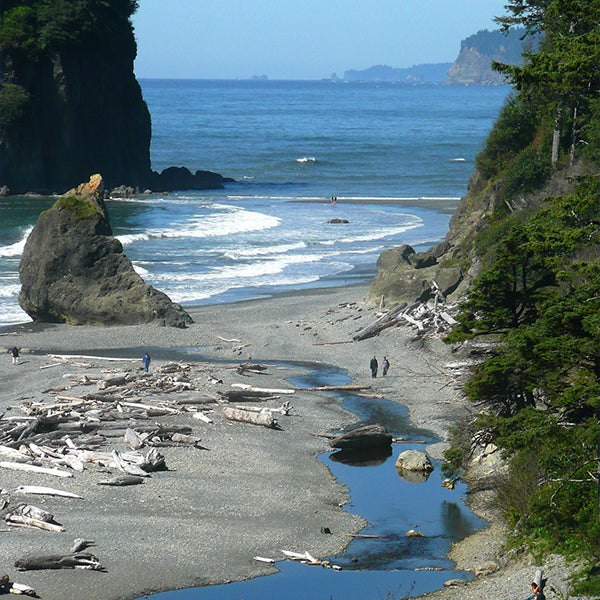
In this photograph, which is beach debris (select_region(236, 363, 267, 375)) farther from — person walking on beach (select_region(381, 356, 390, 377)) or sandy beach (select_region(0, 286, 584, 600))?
person walking on beach (select_region(381, 356, 390, 377))

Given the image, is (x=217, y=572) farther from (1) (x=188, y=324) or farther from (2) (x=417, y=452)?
(1) (x=188, y=324)

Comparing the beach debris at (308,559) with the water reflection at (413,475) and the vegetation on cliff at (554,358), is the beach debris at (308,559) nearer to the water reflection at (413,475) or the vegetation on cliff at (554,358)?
the vegetation on cliff at (554,358)

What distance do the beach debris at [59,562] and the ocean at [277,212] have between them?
29.5 m

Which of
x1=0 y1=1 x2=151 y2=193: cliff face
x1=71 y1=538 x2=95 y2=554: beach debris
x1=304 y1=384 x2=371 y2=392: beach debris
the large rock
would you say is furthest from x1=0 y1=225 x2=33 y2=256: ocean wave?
x1=71 y1=538 x2=95 y2=554: beach debris

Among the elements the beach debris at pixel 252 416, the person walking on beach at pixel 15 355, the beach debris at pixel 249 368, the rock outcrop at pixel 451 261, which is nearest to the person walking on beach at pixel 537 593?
the beach debris at pixel 252 416

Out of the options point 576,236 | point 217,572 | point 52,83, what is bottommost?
point 217,572

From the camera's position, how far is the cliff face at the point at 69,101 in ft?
304

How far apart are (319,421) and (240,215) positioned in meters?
53.2

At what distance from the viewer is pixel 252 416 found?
97.1ft

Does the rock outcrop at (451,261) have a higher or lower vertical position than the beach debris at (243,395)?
higher

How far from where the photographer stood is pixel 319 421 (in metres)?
30.5

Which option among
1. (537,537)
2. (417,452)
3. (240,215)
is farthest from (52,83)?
(537,537)

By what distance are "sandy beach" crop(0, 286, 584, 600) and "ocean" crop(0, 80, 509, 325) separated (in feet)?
35.9

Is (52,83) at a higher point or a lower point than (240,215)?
higher
